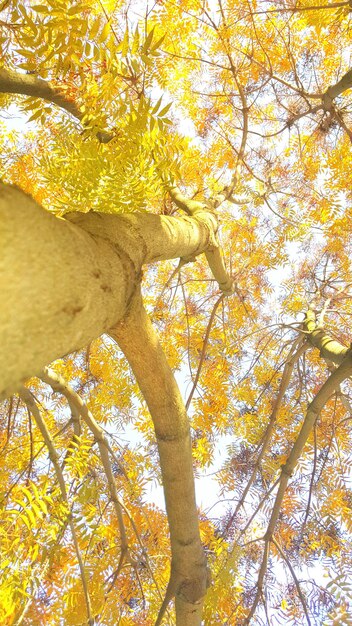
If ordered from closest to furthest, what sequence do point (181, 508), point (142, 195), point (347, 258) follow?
point (142, 195) → point (181, 508) → point (347, 258)

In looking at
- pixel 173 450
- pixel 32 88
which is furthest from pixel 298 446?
pixel 32 88

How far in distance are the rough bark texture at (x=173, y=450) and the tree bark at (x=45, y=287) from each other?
34cm

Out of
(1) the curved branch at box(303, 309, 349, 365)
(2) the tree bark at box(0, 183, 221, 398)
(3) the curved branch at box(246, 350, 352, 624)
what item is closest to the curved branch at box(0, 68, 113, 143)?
(2) the tree bark at box(0, 183, 221, 398)

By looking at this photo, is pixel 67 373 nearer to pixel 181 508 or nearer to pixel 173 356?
pixel 173 356

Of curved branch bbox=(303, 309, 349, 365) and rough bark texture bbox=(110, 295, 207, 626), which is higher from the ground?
curved branch bbox=(303, 309, 349, 365)

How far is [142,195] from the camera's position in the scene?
1.01 metres

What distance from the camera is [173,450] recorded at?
4.14ft

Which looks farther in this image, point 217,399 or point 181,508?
point 217,399

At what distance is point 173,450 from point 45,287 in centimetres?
90

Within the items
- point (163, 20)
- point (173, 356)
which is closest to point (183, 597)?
point (173, 356)

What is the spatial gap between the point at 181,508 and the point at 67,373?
1.88 meters

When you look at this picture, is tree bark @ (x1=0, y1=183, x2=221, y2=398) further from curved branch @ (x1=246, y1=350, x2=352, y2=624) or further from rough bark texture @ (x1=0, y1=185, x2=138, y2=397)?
curved branch @ (x1=246, y1=350, x2=352, y2=624)

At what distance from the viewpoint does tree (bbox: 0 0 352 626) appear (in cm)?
84

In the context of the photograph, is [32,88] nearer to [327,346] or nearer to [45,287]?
[45,287]
